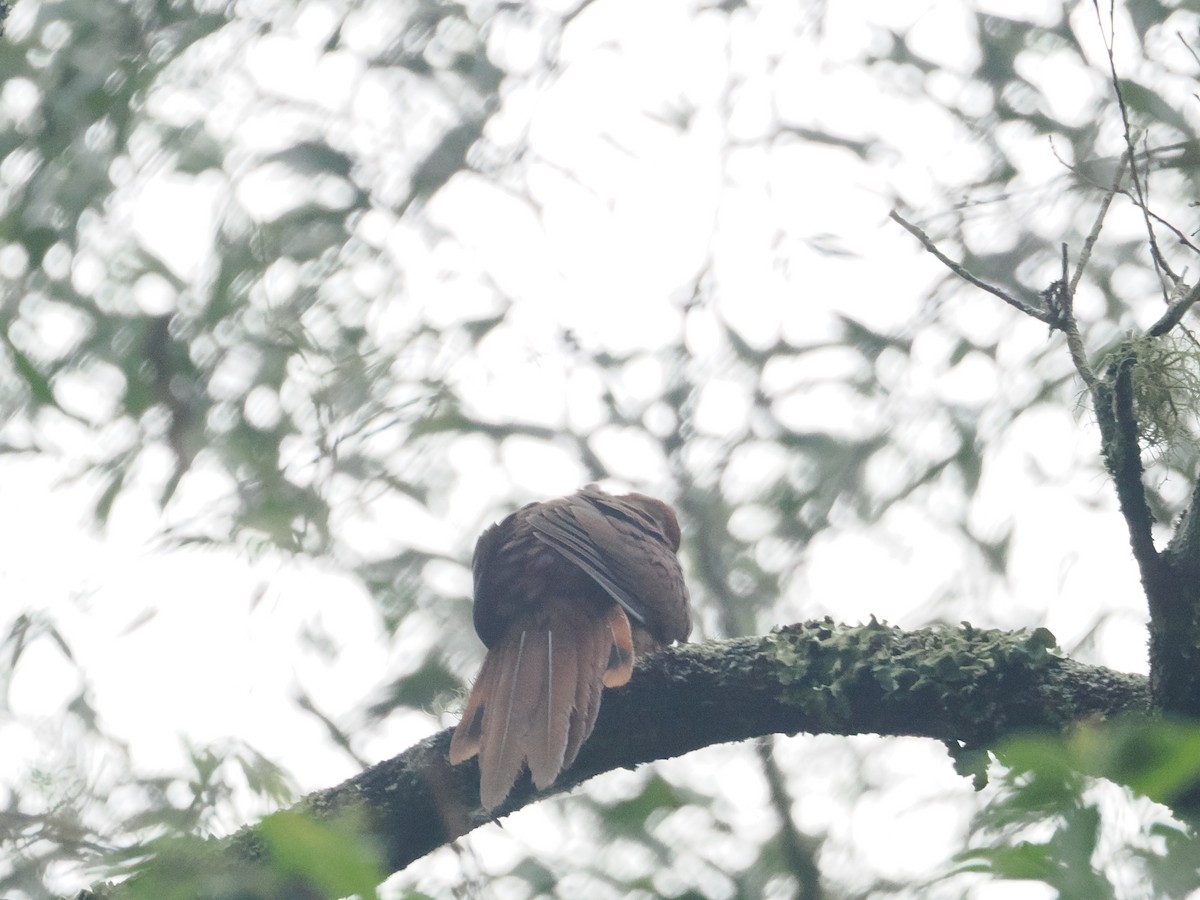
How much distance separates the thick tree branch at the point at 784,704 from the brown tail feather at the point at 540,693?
0.06m

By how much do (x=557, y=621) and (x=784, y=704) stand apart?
0.81m

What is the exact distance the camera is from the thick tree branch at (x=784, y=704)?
2133mm

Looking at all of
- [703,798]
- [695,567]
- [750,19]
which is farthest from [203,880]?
[750,19]

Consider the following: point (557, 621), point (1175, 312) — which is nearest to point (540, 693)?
point (557, 621)

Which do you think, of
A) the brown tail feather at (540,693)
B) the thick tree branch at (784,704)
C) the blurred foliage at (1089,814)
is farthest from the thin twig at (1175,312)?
the brown tail feather at (540,693)

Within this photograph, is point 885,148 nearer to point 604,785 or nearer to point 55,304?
point 604,785

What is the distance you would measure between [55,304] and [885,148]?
10.1 ft

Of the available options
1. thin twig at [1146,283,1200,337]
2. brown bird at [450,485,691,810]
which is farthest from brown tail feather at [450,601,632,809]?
thin twig at [1146,283,1200,337]

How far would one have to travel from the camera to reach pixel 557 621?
2992 millimetres

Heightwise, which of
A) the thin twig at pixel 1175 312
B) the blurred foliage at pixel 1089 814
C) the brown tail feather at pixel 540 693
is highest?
the thin twig at pixel 1175 312

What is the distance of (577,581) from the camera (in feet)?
10.2

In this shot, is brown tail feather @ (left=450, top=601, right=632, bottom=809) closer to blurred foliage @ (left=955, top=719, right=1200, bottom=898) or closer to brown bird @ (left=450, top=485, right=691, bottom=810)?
brown bird @ (left=450, top=485, right=691, bottom=810)

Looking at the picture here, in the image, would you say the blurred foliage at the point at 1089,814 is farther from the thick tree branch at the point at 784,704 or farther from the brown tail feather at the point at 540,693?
the brown tail feather at the point at 540,693

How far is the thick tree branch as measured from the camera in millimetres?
2133
